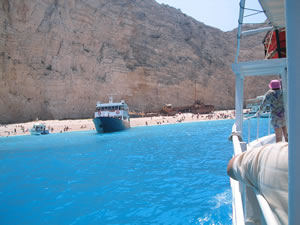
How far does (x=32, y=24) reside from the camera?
1640 inches

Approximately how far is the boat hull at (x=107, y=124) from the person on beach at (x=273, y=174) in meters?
24.8

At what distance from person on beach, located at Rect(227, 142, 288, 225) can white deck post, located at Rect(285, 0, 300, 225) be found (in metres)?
0.24

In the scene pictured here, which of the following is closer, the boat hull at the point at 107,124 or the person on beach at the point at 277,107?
the person on beach at the point at 277,107

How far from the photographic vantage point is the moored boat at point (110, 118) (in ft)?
85.4

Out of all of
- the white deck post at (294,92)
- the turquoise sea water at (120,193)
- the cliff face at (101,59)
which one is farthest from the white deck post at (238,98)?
the cliff face at (101,59)

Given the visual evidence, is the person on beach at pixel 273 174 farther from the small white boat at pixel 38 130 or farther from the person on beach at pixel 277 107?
the small white boat at pixel 38 130

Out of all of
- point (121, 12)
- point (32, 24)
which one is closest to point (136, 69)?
point (121, 12)

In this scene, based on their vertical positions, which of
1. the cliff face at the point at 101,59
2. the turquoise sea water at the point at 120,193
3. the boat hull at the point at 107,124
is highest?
the cliff face at the point at 101,59

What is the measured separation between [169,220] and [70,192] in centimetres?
345

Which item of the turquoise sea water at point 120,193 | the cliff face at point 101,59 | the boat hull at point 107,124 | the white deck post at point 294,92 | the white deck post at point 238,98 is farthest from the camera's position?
the cliff face at point 101,59

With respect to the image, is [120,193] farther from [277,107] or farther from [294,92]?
[294,92]

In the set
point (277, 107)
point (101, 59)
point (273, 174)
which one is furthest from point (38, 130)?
point (273, 174)

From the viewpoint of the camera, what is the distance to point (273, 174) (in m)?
1.24

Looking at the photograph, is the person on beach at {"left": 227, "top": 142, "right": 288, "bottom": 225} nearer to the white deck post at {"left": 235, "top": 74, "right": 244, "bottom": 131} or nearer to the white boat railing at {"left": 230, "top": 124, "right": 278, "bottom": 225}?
the white boat railing at {"left": 230, "top": 124, "right": 278, "bottom": 225}
